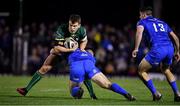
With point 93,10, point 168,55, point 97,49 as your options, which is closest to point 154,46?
point 168,55

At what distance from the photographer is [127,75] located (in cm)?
2620

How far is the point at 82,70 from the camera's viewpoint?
45.2 feet

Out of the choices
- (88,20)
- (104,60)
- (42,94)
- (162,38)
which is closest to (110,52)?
(104,60)

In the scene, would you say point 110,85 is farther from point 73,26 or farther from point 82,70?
point 73,26

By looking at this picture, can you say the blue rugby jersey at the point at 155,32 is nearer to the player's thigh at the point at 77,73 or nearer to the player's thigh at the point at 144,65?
the player's thigh at the point at 144,65

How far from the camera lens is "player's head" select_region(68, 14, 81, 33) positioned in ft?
46.0

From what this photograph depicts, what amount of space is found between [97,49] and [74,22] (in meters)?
12.1

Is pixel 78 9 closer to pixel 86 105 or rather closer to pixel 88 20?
pixel 88 20

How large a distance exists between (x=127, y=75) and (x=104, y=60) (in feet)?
3.50

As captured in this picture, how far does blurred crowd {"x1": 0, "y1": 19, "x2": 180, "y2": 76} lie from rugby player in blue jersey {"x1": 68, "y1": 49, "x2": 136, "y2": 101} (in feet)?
38.2

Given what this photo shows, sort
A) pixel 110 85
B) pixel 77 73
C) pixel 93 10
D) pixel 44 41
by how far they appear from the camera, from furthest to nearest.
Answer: pixel 93 10, pixel 44 41, pixel 77 73, pixel 110 85

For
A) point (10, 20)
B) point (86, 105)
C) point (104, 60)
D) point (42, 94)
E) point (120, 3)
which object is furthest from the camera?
point (120, 3)

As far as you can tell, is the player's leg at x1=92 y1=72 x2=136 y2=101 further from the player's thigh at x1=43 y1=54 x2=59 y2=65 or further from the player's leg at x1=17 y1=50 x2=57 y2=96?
the player's leg at x1=17 y1=50 x2=57 y2=96

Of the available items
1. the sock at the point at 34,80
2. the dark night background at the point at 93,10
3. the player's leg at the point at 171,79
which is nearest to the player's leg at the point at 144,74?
the player's leg at the point at 171,79
